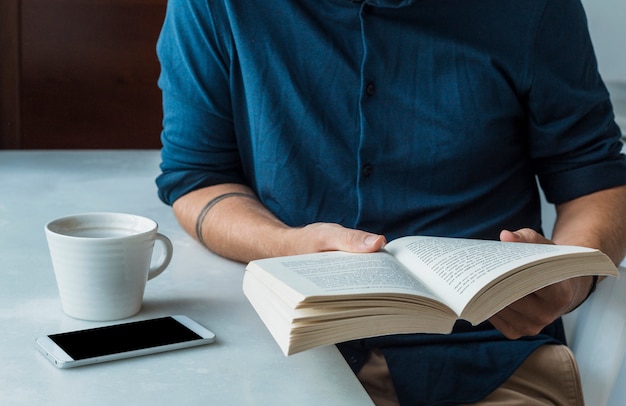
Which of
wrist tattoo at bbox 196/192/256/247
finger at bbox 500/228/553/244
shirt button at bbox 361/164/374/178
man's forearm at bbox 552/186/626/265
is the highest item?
finger at bbox 500/228/553/244

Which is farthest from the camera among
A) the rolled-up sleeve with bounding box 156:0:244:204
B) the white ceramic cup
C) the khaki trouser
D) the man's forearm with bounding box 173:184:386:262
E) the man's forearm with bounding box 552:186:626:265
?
the rolled-up sleeve with bounding box 156:0:244:204

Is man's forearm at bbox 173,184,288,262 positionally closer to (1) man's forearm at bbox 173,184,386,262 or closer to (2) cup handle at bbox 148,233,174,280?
(1) man's forearm at bbox 173,184,386,262

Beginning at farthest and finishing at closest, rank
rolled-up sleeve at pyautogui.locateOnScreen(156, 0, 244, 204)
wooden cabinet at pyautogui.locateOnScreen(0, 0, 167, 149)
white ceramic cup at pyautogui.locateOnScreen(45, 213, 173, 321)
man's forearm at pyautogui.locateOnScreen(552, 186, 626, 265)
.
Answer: wooden cabinet at pyautogui.locateOnScreen(0, 0, 167, 149), rolled-up sleeve at pyautogui.locateOnScreen(156, 0, 244, 204), man's forearm at pyautogui.locateOnScreen(552, 186, 626, 265), white ceramic cup at pyautogui.locateOnScreen(45, 213, 173, 321)

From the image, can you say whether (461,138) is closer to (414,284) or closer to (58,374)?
(414,284)

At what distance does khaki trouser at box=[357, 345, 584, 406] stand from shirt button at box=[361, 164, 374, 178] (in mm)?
274

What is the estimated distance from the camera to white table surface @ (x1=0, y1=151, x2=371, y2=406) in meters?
0.69

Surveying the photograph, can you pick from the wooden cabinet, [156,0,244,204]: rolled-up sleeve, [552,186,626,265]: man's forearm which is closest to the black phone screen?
[156,0,244,204]: rolled-up sleeve

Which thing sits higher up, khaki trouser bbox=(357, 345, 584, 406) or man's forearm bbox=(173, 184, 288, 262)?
man's forearm bbox=(173, 184, 288, 262)

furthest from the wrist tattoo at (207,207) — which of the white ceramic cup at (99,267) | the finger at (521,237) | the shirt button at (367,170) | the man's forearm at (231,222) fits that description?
the finger at (521,237)

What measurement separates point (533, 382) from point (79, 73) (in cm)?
147

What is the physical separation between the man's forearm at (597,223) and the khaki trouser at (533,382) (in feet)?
0.51

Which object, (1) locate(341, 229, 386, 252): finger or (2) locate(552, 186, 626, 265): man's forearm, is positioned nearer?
(1) locate(341, 229, 386, 252): finger

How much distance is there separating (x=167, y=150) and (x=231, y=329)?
55cm

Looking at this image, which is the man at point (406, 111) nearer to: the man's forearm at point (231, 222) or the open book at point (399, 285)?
the man's forearm at point (231, 222)
